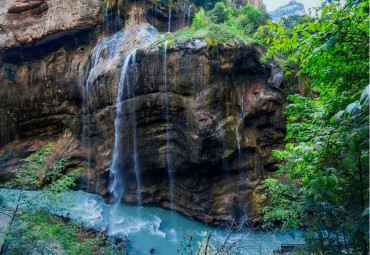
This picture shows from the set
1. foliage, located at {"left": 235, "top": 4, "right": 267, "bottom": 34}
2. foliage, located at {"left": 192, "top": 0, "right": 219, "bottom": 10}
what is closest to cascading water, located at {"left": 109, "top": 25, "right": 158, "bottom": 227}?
foliage, located at {"left": 235, "top": 4, "right": 267, "bottom": 34}

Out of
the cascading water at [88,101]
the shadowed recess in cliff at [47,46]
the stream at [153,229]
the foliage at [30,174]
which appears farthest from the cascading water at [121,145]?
the foliage at [30,174]

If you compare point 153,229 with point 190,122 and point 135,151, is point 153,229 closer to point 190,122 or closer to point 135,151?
point 135,151

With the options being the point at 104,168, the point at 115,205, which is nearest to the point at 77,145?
the point at 104,168

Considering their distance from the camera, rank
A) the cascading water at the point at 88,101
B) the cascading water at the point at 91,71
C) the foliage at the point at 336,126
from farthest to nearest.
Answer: the cascading water at the point at 88,101, the cascading water at the point at 91,71, the foliage at the point at 336,126

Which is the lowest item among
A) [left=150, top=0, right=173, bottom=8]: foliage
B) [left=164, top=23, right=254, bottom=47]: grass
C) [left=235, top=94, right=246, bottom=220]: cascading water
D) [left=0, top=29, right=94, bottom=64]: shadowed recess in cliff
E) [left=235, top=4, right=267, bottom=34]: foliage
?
[left=235, top=94, right=246, bottom=220]: cascading water

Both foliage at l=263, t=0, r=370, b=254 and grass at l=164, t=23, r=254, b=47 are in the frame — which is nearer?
foliage at l=263, t=0, r=370, b=254

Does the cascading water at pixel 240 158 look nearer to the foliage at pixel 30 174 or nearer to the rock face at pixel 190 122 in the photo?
the rock face at pixel 190 122

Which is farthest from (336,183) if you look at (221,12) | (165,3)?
(221,12)

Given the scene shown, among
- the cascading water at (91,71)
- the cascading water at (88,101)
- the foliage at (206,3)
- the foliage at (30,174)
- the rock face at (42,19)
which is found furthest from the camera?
the foliage at (206,3)

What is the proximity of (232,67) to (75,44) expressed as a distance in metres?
11.4

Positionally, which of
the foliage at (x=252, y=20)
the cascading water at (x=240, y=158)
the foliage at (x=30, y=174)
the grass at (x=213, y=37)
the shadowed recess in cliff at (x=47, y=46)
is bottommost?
the cascading water at (x=240, y=158)

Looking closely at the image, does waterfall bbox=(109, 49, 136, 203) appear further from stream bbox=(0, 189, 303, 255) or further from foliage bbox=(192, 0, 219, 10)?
foliage bbox=(192, 0, 219, 10)

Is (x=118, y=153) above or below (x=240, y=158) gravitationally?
below

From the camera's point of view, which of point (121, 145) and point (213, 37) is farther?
point (121, 145)
